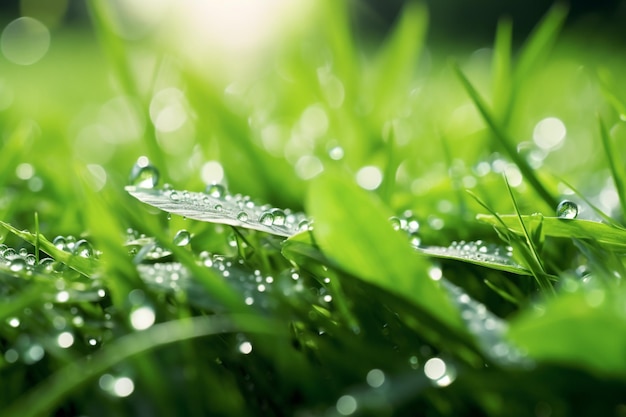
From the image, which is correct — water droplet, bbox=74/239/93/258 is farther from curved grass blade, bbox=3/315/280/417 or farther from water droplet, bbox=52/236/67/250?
curved grass blade, bbox=3/315/280/417

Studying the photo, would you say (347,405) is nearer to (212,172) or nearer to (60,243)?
(60,243)

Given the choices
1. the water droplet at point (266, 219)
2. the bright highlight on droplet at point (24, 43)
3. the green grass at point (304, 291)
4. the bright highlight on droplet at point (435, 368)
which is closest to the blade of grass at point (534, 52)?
the green grass at point (304, 291)

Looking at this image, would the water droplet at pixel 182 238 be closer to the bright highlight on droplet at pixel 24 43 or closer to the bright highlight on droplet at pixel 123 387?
the bright highlight on droplet at pixel 123 387

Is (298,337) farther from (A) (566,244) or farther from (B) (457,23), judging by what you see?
(B) (457,23)

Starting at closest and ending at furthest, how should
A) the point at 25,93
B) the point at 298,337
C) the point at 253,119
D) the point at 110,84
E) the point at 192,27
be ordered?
the point at 298,337 < the point at 253,119 < the point at 25,93 < the point at 110,84 < the point at 192,27

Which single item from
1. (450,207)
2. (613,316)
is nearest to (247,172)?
(450,207)

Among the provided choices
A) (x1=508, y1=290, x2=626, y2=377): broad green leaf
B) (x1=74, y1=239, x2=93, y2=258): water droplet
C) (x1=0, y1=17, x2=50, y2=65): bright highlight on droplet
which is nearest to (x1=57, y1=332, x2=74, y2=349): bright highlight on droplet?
(x1=74, y1=239, x2=93, y2=258): water droplet
